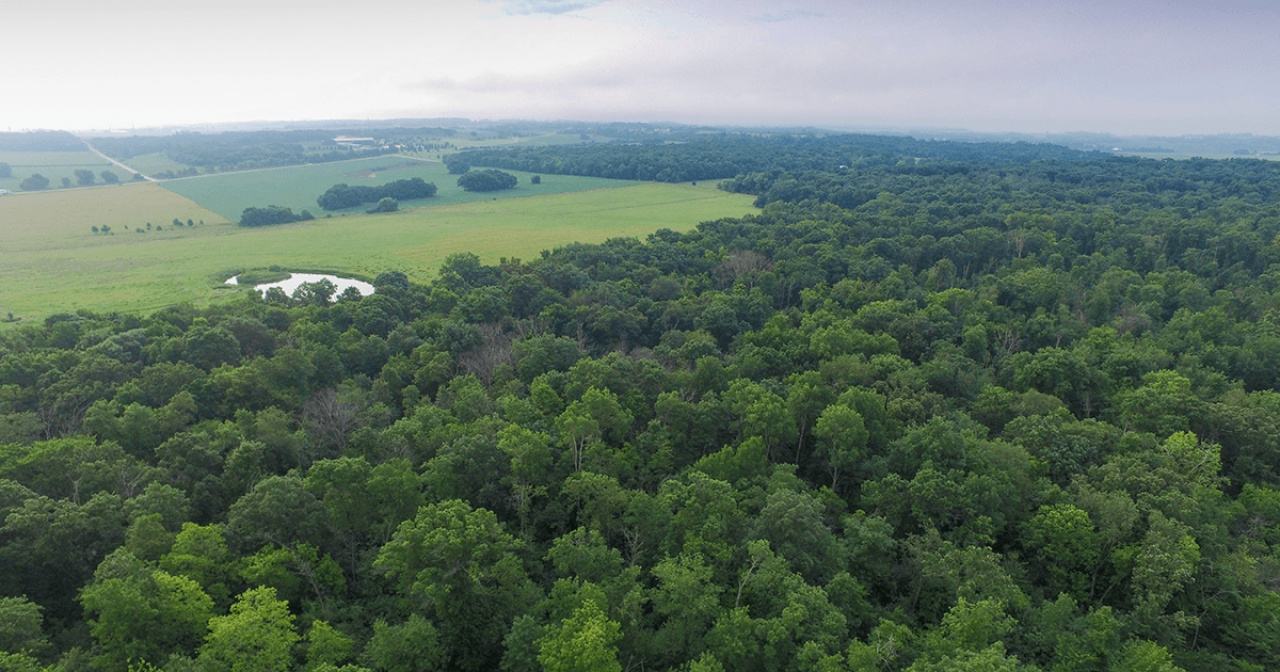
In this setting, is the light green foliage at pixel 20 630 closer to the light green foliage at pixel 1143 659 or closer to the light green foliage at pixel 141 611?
the light green foliage at pixel 141 611

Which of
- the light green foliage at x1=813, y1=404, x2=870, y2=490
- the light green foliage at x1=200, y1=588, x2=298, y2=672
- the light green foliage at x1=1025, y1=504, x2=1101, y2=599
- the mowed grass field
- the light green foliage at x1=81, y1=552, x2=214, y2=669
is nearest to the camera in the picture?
the light green foliage at x1=200, y1=588, x2=298, y2=672

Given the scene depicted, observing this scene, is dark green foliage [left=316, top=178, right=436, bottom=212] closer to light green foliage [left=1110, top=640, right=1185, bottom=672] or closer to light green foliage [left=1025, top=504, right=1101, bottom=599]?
light green foliage [left=1025, top=504, right=1101, bottom=599]

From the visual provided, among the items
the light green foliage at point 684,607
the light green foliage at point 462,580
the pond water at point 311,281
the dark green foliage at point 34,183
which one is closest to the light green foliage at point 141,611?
the light green foliage at point 462,580

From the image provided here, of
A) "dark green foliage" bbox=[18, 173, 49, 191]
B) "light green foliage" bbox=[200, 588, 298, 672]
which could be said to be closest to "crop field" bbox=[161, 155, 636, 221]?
"dark green foliage" bbox=[18, 173, 49, 191]

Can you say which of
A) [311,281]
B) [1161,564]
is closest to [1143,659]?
[1161,564]

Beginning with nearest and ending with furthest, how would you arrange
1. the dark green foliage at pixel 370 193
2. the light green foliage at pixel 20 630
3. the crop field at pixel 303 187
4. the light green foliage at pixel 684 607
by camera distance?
the light green foliage at pixel 20 630
the light green foliage at pixel 684 607
the dark green foliage at pixel 370 193
the crop field at pixel 303 187

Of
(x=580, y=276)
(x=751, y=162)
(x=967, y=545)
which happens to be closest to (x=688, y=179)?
(x=751, y=162)
